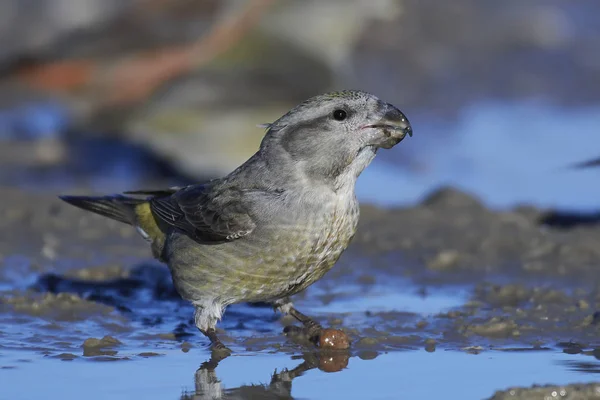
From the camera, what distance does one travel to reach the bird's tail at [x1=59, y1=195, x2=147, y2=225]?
7086 mm

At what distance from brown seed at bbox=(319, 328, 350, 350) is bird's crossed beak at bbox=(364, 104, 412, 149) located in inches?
37.7

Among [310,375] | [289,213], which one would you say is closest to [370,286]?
[289,213]

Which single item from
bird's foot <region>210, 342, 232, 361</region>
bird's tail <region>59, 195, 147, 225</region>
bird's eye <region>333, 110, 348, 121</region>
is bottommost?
bird's foot <region>210, 342, 232, 361</region>

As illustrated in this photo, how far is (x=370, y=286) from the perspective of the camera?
728 centimetres

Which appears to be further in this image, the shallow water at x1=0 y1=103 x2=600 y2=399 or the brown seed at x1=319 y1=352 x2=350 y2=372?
the brown seed at x1=319 y1=352 x2=350 y2=372

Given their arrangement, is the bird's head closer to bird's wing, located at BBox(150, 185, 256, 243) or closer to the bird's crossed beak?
the bird's crossed beak

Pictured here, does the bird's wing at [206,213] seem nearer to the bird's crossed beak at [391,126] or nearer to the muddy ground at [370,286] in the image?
the muddy ground at [370,286]

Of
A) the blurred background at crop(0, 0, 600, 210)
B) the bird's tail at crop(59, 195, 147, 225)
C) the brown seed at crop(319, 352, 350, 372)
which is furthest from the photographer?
the blurred background at crop(0, 0, 600, 210)

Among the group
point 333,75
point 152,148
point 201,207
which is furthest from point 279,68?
point 201,207

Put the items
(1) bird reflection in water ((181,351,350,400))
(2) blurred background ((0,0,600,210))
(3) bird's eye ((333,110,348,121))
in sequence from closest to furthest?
(1) bird reflection in water ((181,351,350,400)), (3) bird's eye ((333,110,348,121)), (2) blurred background ((0,0,600,210))

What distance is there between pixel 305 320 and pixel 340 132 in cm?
103

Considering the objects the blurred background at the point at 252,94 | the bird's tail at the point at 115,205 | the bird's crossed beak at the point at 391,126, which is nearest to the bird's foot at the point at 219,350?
the bird's crossed beak at the point at 391,126

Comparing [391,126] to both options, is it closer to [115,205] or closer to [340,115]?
[340,115]

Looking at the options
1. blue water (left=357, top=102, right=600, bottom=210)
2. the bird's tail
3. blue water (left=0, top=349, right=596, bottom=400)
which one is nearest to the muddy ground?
blue water (left=0, top=349, right=596, bottom=400)
